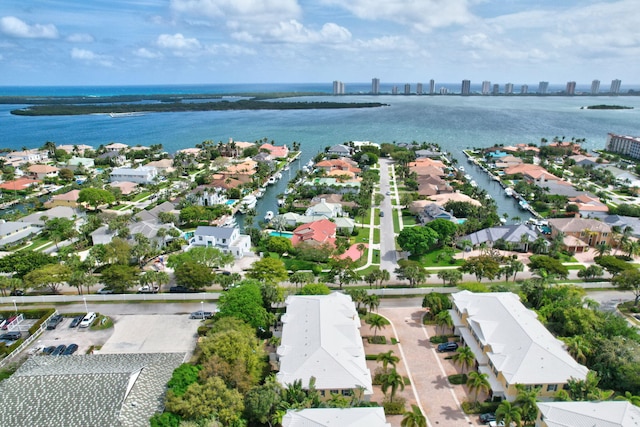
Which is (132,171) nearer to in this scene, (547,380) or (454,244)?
(454,244)

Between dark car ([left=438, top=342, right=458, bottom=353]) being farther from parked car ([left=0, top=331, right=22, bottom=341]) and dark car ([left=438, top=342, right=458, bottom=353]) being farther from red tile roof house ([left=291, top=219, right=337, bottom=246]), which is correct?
parked car ([left=0, top=331, right=22, bottom=341])

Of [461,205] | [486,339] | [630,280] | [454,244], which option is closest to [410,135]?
[461,205]

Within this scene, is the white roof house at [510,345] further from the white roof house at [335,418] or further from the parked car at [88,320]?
the parked car at [88,320]

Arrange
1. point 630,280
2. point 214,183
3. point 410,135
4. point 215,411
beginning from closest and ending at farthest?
point 215,411
point 630,280
point 214,183
point 410,135

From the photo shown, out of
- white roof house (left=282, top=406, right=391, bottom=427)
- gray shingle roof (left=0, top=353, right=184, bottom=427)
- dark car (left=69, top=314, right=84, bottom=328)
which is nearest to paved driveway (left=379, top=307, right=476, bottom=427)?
white roof house (left=282, top=406, right=391, bottom=427)

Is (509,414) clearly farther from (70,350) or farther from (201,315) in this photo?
(70,350)

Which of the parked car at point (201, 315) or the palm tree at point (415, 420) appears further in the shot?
the parked car at point (201, 315)

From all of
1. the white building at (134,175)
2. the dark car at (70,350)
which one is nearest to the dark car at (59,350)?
the dark car at (70,350)
